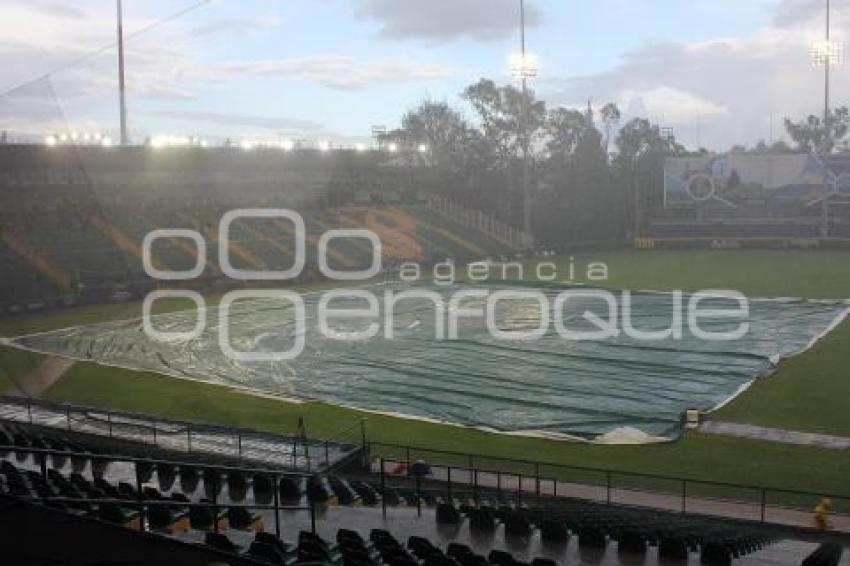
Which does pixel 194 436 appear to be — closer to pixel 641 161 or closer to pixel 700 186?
pixel 700 186

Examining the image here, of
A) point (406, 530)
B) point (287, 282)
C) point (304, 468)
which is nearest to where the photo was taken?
point (406, 530)

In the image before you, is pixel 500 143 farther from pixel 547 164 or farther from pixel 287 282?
pixel 287 282

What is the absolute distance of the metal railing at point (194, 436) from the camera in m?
15.8

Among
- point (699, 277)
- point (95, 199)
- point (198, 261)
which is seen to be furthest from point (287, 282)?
point (699, 277)

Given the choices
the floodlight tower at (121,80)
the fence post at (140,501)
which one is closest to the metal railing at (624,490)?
the fence post at (140,501)

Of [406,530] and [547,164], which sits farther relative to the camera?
[547,164]

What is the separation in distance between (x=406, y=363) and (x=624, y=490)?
488 inches

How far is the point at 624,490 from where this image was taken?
51.2 ft

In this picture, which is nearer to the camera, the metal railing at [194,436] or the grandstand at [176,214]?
the metal railing at [194,436]

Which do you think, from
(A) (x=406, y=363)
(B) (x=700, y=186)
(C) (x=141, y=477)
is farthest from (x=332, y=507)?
(B) (x=700, y=186)

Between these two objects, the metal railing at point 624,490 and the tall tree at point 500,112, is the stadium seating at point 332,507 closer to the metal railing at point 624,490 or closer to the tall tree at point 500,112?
the metal railing at point 624,490

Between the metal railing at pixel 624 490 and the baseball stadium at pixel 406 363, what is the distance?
0.08m

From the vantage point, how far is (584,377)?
80.8ft

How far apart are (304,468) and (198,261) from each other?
3740cm
